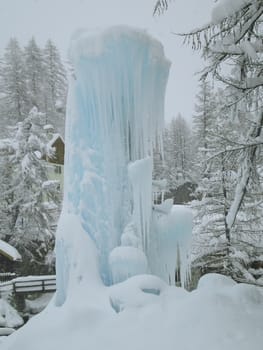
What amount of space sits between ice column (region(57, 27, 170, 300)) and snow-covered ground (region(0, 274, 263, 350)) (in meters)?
1.17

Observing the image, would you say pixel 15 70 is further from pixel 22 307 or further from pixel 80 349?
pixel 80 349

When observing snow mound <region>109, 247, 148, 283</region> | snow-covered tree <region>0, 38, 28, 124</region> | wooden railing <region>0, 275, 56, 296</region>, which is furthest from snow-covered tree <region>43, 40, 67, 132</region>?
snow mound <region>109, 247, 148, 283</region>

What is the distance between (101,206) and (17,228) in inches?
526

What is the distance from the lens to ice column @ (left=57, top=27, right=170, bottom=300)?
17.1ft

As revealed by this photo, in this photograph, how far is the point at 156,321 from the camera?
337cm

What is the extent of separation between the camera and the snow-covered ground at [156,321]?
299 cm

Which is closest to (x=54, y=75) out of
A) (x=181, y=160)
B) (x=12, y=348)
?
(x=181, y=160)

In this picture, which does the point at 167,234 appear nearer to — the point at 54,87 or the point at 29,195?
the point at 29,195

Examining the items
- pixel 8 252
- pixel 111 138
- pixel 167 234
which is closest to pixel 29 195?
pixel 8 252

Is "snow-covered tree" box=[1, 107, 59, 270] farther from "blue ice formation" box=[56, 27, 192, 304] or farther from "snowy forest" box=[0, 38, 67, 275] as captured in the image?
"blue ice formation" box=[56, 27, 192, 304]

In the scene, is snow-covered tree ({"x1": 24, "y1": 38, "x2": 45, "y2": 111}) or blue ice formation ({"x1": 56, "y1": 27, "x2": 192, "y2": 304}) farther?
snow-covered tree ({"x1": 24, "y1": 38, "x2": 45, "y2": 111})

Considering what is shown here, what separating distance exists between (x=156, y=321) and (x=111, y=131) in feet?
10.8

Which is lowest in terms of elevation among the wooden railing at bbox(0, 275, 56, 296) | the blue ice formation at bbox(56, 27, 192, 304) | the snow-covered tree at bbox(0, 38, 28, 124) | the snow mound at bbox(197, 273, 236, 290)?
the wooden railing at bbox(0, 275, 56, 296)

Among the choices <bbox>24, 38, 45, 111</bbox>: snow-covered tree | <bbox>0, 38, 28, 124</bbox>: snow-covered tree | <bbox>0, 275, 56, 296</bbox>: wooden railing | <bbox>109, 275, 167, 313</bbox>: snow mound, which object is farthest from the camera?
<bbox>24, 38, 45, 111</bbox>: snow-covered tree
